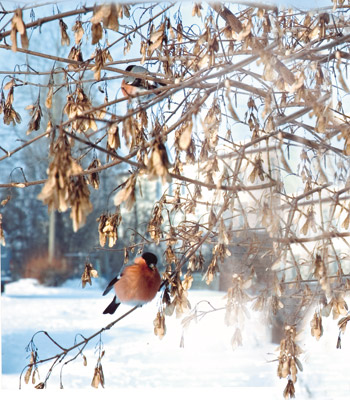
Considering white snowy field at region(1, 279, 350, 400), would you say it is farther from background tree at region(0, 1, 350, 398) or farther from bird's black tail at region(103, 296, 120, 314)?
background tree at region(0, 1, 350, 398)

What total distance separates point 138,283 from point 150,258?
0.26 feet

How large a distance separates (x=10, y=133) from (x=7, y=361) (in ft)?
2.45

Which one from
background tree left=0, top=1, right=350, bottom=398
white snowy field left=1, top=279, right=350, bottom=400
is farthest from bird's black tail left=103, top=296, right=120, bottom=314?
background tree left=0, top=1, right=350, bottom=398

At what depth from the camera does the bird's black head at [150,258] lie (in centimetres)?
160

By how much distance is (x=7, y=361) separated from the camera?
2035 mm

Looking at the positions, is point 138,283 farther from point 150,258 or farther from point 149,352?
point 149,352

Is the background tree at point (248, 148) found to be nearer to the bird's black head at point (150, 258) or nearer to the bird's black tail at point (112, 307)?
the bird's black head at point (150, 258)

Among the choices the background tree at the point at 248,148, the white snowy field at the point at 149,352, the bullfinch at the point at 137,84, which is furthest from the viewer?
the white snowy field at the point at 149,352

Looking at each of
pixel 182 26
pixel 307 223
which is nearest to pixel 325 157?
pixel 307 223

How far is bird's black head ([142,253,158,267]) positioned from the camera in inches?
63.0

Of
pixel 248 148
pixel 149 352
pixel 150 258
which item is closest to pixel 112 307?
pixel 149 352

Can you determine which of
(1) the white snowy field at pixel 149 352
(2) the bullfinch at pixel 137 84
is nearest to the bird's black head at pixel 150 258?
(1) the white snowy field at pixel 149 352

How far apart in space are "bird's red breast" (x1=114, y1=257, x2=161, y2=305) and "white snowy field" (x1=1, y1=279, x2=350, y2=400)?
4.8 inches

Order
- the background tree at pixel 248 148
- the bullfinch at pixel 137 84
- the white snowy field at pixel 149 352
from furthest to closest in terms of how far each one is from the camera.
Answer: the white snowy field at pixel 149 352, the bullfinch at pixel 137 84, the background tree at pixel 248 148
